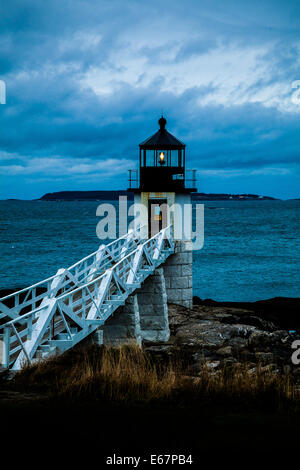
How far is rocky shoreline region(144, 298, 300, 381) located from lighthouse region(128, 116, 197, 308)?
1076 millimetres

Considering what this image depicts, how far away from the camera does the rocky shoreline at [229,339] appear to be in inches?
471

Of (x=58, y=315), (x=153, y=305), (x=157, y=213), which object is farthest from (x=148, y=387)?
(x=157, y=213)

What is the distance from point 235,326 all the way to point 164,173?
657 cm

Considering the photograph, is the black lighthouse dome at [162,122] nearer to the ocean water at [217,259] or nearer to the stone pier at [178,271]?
the stone pier at [178,271]

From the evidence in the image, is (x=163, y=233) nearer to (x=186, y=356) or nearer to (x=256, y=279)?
(x=186, y=356)

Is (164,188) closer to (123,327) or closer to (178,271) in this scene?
(178,271)

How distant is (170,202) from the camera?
19.5m

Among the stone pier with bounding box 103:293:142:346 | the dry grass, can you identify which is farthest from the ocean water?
the dry grass

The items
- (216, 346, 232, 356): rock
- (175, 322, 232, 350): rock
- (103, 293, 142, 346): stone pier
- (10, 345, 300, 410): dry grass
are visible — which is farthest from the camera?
(175, 322, 232, 350): rock

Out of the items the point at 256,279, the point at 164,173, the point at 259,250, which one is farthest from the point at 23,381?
the point at 259,250

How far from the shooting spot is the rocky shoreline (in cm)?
1195

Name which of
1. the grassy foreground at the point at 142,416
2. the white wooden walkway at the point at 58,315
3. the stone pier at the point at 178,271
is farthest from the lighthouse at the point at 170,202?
the grassy foreground at the point at 142,416

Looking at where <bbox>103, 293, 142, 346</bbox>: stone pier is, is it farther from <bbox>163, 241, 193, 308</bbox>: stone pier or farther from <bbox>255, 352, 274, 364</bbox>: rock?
<bbox>163, 241, 193, 308</bbox>: stone pier
